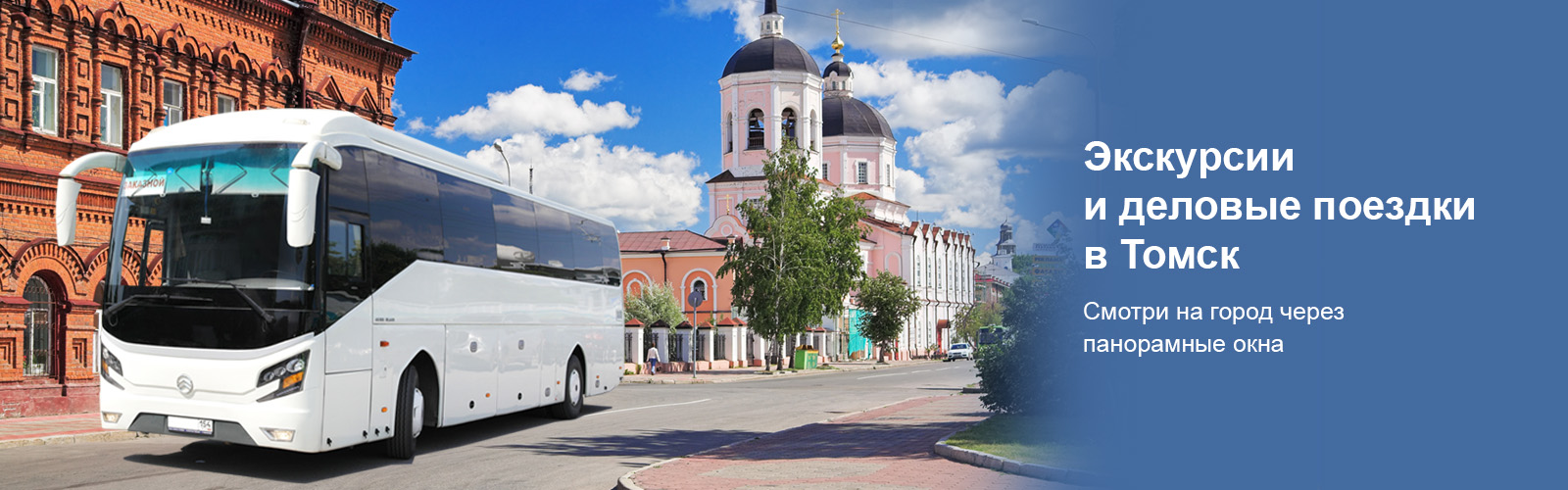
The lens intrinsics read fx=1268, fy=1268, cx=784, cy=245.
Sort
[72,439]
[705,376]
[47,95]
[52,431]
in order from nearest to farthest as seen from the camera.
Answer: [72,439] < [52,431] < [47,95] < [705,376]

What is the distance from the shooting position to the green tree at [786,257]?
147ft

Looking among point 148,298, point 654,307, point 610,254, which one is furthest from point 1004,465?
point 654,307

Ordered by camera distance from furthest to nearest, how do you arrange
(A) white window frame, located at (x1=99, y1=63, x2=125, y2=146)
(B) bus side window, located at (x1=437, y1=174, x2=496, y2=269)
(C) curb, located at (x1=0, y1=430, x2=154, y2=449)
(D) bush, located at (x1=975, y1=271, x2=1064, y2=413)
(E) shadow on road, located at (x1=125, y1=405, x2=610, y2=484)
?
(A) white window frame, located at (x1=99, y1=63, x2=125, y2=146)
(C) curb, located at (x1=0, y1=430, x2=154, y2=449)
(B) bus side window, located at (x1=437, y1=174, x2=496, y2=269)
(D) bush, located at (x1=975, y1=271, x2=1064, y2=413)
(E) shadow on road, located at (x1=125, y1=405, x2=610, y2=484)

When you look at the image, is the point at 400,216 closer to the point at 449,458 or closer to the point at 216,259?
the point at 216,259

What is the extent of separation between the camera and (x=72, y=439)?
47.6 ft

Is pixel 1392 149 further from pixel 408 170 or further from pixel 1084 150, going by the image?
pixel 408 170

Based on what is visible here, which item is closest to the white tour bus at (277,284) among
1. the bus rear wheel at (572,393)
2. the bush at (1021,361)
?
the bus rear wheel at (572,393)

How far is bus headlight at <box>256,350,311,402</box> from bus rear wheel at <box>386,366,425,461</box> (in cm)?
165

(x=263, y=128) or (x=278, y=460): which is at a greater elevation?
(x=263, y=128)

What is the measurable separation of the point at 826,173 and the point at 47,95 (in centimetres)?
7191

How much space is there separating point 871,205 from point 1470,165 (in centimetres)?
7998

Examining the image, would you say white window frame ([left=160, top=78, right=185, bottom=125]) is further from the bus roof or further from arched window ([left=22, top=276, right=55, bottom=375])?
the bus roof

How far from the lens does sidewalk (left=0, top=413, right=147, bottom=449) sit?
558 inches

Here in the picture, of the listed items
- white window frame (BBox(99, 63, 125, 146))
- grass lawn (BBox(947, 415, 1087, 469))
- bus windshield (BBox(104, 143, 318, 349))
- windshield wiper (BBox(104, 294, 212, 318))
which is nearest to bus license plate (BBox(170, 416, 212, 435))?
bus windshield (BBox(104, 143, 318, 349))
